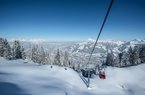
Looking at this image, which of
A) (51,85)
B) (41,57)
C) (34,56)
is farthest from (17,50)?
(51,85)

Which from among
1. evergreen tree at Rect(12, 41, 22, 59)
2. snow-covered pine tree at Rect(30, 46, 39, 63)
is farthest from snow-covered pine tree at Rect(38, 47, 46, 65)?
evergreen tree at Rect(12, 41, 22, 59)

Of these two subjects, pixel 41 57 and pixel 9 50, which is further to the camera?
pixel 41 57

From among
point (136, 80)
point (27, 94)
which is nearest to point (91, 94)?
point (27, 94)

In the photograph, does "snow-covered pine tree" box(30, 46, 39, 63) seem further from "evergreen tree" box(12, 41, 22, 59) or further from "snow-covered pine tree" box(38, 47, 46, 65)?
"evergreen tree" box(12, 41, 22, 59)

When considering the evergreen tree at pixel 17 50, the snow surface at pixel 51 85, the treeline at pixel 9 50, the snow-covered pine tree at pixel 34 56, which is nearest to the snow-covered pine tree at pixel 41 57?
the snow-covered pine tree at pixel 34 56

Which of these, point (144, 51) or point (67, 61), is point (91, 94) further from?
point (67, 61)

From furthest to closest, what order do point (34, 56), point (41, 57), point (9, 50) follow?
point (41, 57) → point (34, 56) → point (9, 50)

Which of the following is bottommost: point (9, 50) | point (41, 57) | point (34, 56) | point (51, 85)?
point (41, 57)

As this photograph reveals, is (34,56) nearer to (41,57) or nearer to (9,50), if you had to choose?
(41,57)

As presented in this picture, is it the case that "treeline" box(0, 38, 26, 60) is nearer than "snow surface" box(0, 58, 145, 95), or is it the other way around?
"snow surface" box(0, 58, 145, 95)

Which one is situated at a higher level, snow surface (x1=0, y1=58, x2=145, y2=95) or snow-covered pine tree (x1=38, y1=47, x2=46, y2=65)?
snow surface (x1=0, y1=58, x2=145, y2=95)

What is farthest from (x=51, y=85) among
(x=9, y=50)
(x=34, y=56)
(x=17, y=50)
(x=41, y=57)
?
(x=41, y=57)

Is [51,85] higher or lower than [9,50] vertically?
higher

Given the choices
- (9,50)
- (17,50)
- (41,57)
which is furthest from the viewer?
(41,57)
